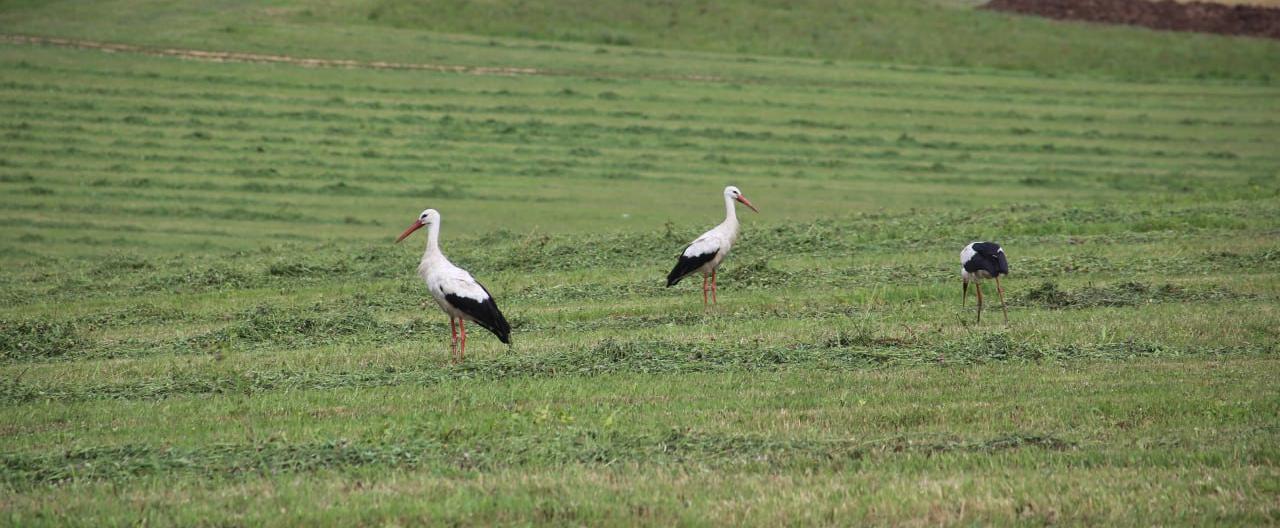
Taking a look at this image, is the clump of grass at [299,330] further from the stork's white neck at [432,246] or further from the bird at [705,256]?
the bird at [705,256]

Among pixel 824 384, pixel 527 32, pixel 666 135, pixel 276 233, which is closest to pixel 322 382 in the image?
pixel 824 384

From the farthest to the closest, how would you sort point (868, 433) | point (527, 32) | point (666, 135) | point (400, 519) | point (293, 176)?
1. point (527, 32)
2. point (666, 135)
3. point (293, 176)
4. point (868, 433)
5. point (400, 519)

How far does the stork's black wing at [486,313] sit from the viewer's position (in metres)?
15.3

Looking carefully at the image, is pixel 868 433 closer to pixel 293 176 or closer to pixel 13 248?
pixel 13 248

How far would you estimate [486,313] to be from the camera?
15438 millimetres

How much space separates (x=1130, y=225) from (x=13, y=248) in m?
20.7

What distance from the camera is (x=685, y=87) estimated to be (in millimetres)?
46062

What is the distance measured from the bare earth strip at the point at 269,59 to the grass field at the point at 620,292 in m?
0.50

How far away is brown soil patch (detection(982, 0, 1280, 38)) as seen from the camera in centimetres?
5881

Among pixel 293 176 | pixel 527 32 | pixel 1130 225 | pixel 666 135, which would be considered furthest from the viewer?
pixel 527 32

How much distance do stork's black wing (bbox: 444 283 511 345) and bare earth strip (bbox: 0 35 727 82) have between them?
31.8 m

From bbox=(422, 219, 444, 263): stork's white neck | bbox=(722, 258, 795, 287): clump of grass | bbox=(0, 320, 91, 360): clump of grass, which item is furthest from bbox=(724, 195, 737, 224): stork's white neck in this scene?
bbox=(0, 320, 91, 360): clump of grass

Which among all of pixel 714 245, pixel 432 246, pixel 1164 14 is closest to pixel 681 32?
pixel 1164 14

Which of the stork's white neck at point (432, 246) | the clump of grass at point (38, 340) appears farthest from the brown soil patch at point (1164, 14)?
the clump of grass at point (38, 340)
